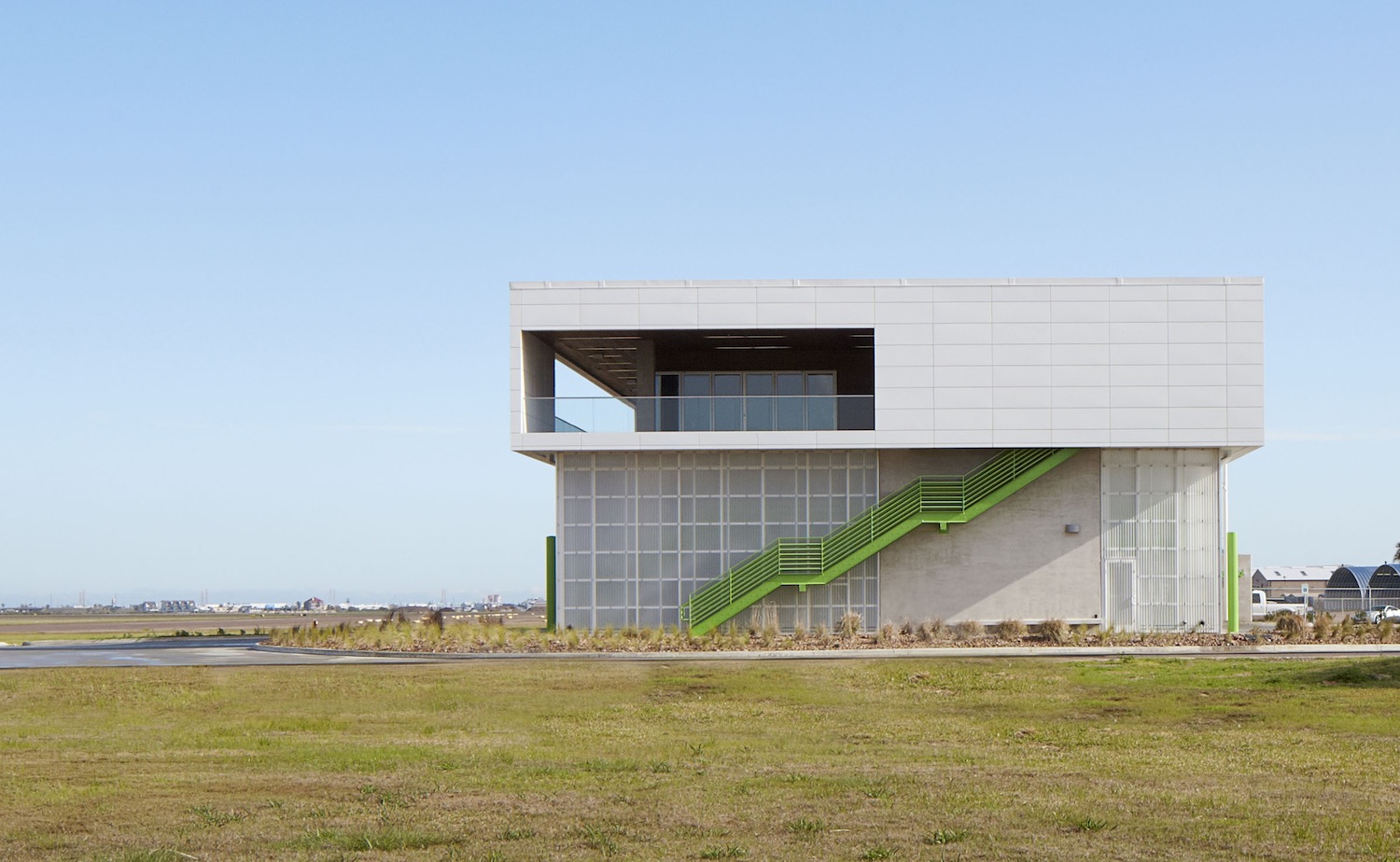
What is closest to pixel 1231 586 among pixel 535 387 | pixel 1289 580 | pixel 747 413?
pixel 747 413

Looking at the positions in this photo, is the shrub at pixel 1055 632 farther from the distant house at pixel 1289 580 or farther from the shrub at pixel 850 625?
the distant house at pixel 1289 580

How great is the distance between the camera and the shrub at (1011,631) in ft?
128

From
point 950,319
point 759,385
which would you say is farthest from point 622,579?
point 950,319

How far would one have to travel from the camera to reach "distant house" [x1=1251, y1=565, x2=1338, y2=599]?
365 ft

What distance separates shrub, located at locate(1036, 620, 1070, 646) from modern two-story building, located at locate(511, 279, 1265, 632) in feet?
9.65

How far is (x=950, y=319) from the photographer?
4138 cm

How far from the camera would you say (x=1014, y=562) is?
138 ft

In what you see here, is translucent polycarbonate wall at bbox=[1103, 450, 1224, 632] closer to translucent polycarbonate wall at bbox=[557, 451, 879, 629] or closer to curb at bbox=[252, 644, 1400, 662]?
curb at bbox=[252, 644, 1400, 662]

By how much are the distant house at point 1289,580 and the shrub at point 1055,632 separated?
3061 inches

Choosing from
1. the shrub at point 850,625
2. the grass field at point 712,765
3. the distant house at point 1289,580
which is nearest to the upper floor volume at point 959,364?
the shrub at point 850,625

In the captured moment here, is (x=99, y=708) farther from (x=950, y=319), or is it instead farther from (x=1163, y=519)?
(x=1163, y=519)

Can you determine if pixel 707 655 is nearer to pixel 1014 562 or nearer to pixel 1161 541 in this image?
pixel 1014 562

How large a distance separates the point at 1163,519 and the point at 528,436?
736 inches

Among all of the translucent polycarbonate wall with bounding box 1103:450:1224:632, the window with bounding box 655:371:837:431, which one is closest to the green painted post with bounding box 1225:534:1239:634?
the translucent polycarbonate wall with bounding box 1103:450:1224:632
